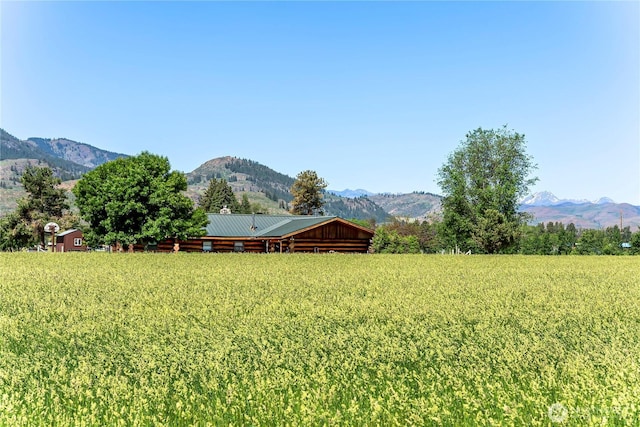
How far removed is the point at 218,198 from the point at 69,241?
38228mm

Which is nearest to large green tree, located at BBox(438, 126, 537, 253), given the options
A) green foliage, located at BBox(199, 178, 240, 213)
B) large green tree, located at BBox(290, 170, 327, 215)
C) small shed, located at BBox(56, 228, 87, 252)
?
large green tree, located at BBox(290, 170, 327, 215)

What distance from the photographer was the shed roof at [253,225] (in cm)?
6369

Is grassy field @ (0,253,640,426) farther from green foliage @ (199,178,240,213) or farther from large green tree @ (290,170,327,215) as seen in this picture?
green foliage @ (199,178,240,213)

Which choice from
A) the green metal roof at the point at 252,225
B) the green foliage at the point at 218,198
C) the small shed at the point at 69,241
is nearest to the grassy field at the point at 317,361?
the green metal roof at the point at 252,225

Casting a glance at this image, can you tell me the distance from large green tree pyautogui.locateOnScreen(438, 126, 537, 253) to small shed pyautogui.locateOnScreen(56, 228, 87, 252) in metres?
60.4

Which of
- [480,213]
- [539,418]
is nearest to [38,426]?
[539,418]

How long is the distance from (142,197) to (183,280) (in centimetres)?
3450

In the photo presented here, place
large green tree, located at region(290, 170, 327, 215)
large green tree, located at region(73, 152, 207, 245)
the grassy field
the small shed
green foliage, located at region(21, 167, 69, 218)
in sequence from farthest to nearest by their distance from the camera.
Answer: large green tree, located at region(290, 170, 327, 215) → green foliage, located at region(21, 167, 69, 218) → the small shed → large green tree, located at region(73, 152, 207, 245) → the grassy field

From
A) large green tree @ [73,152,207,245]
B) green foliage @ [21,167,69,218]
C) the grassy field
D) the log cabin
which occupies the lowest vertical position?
the grassy field

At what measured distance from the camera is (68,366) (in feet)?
25.5

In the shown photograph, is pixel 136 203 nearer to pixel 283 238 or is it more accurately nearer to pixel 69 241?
pixel 283 238

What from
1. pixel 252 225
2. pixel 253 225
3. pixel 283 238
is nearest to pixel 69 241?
pixel 252 225

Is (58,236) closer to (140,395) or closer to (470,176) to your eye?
(470,176)

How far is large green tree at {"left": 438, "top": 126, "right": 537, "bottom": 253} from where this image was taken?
59219 mm
